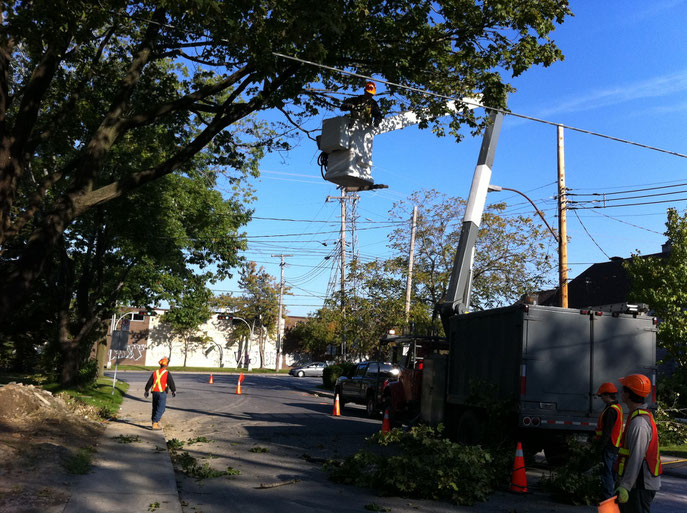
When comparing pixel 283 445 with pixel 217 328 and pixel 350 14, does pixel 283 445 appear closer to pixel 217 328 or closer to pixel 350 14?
pixel 350 14

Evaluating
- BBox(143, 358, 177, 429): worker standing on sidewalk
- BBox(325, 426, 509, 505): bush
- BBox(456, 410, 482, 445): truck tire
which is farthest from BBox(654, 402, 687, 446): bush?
BBox(143, 358, 177, 429): worker standing on sidewalk

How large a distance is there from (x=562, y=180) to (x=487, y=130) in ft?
18.5

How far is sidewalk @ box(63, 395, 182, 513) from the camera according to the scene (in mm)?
6961

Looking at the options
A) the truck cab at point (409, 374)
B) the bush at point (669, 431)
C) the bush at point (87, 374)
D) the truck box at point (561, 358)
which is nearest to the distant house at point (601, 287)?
the bush at point (669, 431)

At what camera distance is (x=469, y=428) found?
11.2 metres

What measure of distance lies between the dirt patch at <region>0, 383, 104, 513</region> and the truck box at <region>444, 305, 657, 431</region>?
6573mm

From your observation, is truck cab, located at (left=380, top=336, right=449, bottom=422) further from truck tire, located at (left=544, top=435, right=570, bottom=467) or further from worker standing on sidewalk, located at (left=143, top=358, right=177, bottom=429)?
worker standing on sidewalk, located at (left=143, top=358, right=177, bottom=429)

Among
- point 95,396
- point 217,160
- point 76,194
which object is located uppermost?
point 217,160

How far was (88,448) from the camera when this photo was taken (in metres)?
10.6

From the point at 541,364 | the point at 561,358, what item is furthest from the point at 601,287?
the point at 541,364

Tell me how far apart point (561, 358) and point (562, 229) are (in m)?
9.83

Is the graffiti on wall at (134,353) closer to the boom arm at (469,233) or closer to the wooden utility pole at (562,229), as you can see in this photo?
Answer: the wooden utility pole at (562,229)

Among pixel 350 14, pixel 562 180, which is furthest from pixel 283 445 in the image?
pixel 562 180

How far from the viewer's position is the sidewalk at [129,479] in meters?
6.96
